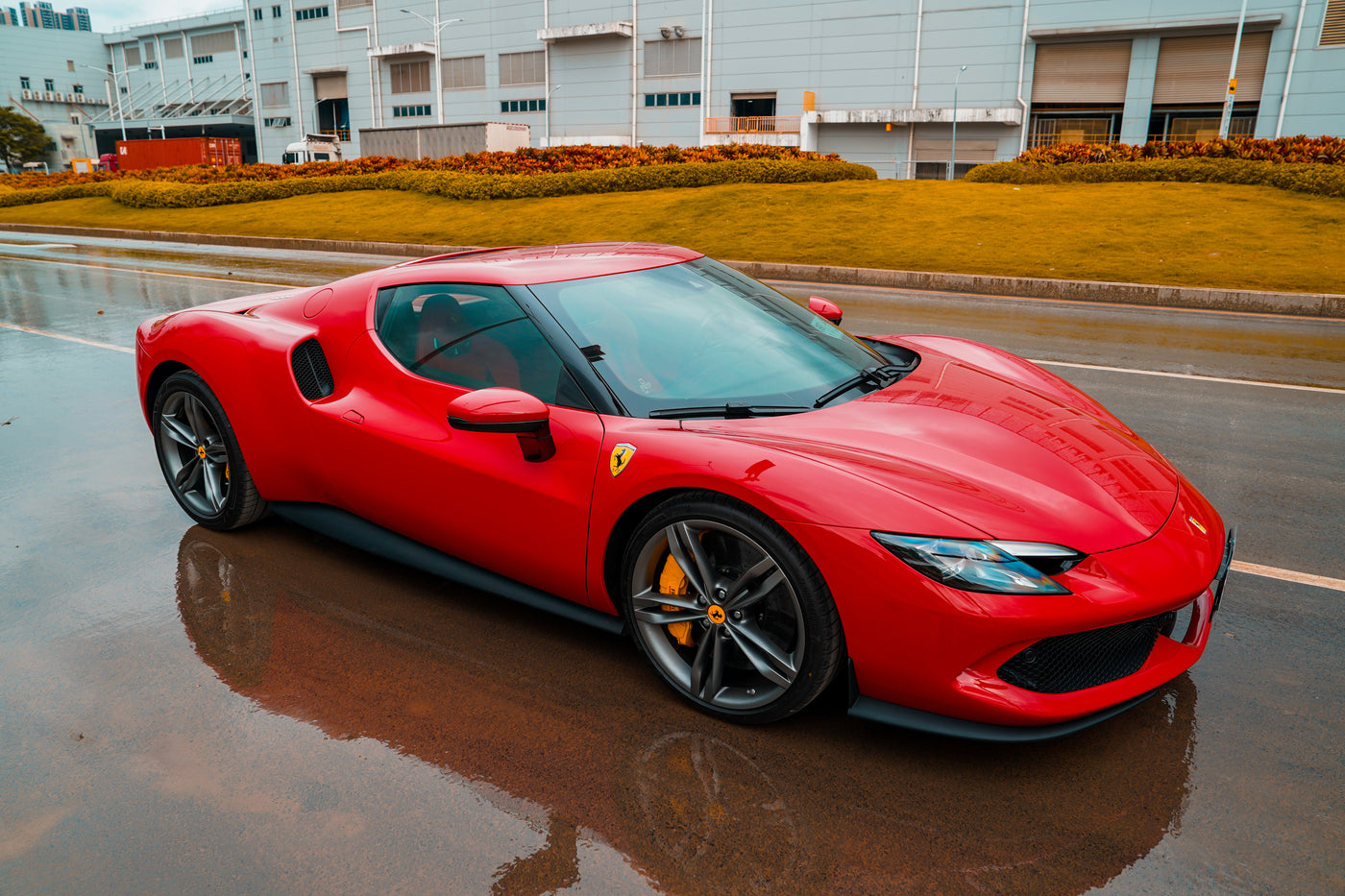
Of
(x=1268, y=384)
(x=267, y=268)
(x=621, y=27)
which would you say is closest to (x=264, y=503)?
(x=1268, y=384)

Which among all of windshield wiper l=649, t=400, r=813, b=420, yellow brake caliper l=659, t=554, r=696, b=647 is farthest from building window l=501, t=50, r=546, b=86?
yellow brake caliper l=659, t=554, r=696, b=647

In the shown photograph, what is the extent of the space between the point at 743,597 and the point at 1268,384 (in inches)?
258

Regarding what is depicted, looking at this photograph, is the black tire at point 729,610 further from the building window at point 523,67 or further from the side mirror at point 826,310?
the building window at point 523,67

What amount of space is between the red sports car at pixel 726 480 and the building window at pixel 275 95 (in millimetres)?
78294

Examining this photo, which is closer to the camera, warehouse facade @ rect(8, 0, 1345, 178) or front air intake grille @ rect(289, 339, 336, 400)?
front air intake grille @ rect(289, 339, 336, 400)

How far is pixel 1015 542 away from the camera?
7.72ft

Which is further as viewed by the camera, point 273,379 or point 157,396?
point 157,396

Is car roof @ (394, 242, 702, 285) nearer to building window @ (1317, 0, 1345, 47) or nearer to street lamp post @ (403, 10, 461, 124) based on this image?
building window @ (1317, 0, 1345, 47)

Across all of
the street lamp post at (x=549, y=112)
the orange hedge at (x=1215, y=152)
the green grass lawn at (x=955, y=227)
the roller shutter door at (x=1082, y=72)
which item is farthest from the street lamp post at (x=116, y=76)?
the orange hedge at (x=1215, y=152)

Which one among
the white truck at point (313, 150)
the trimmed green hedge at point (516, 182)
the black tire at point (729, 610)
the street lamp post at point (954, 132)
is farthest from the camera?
the white truck at point (313, 150)

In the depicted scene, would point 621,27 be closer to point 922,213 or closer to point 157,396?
point 922,213

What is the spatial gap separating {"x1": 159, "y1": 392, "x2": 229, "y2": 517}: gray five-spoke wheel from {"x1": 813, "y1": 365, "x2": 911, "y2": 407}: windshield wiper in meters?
2.75

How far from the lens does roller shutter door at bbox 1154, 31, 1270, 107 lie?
37.1 m

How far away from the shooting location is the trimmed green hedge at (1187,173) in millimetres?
16250
